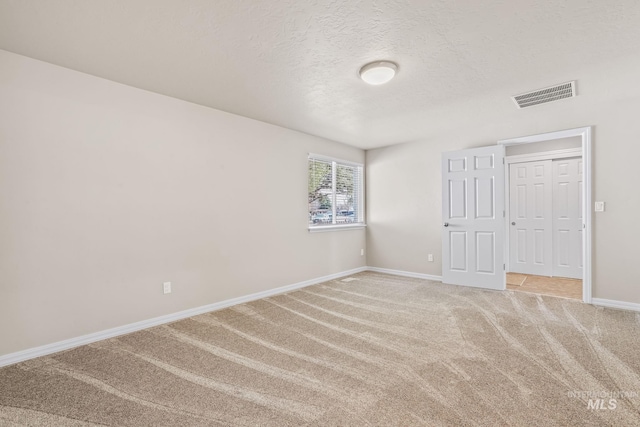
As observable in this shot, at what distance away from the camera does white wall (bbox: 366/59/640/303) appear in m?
3.29

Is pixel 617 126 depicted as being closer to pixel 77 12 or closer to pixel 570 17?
pixel 570 17

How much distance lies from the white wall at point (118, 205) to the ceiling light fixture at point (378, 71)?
6.21 ft

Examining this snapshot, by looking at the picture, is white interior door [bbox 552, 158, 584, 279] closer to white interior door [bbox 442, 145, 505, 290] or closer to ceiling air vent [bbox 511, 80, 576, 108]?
white interior door [bbox 442, 145, 505, 290]

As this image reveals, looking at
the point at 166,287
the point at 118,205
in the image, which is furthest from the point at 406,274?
the point at 118,205

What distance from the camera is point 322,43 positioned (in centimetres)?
217

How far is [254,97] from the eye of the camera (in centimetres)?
319

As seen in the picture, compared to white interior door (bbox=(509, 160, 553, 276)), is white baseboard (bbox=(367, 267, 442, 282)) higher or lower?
lower

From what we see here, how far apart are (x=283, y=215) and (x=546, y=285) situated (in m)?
4.19

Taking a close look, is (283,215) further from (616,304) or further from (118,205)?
(616,304)

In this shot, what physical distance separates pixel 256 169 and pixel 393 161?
269 cm

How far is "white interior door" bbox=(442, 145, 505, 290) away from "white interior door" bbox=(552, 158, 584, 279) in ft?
5.53

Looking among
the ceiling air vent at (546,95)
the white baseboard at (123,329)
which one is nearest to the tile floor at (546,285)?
the ceiling air vent at (546,95)

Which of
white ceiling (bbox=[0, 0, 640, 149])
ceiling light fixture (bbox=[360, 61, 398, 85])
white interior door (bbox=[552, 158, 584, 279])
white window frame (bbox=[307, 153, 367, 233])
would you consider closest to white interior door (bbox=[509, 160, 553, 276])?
white interior door (bbox=[552, 158, 584, 279])

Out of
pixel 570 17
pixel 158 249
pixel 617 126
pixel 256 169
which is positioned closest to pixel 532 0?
pixel 570 17
